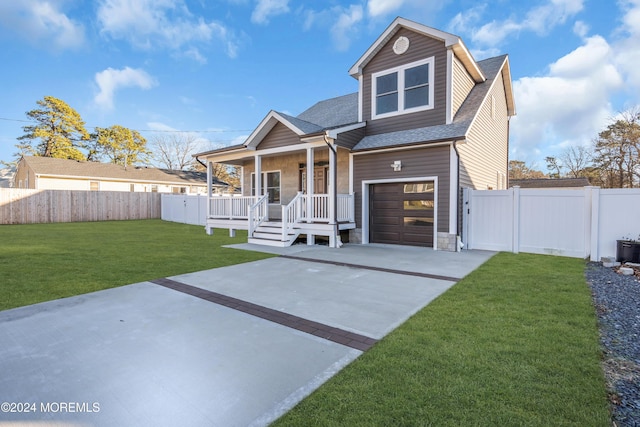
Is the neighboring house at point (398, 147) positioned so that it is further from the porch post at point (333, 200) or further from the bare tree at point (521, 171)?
the bare tree at point (521, 171)

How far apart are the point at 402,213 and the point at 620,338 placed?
7.03m

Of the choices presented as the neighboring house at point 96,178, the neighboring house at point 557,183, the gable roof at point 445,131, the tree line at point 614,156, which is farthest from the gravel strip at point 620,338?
the neighboring house at point 96,178

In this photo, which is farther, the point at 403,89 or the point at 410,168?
the point at 403,89

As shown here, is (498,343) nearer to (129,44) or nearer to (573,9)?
(573,9)

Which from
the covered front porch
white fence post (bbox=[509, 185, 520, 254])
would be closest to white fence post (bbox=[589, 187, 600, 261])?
white fence post (bbox=[509, 185, 520, 254])

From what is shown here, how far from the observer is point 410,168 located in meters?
9.80

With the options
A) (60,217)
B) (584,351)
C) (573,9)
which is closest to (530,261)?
(584,351)

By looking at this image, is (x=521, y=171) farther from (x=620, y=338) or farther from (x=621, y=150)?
(x=620, y=338)

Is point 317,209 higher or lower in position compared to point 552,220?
higher

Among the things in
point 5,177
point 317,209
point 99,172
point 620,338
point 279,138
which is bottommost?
point 620,338

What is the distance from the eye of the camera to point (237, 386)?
2.41 metres

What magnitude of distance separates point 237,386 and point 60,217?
75.0 ft

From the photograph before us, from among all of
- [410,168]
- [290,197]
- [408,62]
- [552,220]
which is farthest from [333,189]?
[552,220]

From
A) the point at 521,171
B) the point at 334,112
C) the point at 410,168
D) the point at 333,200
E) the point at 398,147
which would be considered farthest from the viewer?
the point at 521,171
